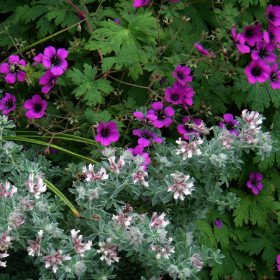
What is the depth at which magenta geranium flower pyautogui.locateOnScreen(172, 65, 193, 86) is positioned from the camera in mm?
2197

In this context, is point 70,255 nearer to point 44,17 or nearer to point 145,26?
point 145,26

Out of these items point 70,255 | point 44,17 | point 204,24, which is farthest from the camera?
point 204,24

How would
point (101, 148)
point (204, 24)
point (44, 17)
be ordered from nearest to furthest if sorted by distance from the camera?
1. point (101, 148)
2. point (44, 17)
3. point (204, 24)

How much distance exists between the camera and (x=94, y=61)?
7.98 ft

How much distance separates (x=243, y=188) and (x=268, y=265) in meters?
0.39

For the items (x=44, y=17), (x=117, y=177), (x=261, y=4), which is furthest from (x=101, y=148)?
(x=261, y=4)

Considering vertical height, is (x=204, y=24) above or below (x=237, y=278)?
above

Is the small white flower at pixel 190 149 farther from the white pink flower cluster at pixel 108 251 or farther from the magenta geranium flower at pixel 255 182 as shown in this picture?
the magenta geranium flower at pixel 255 182

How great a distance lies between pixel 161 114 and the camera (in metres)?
2.20

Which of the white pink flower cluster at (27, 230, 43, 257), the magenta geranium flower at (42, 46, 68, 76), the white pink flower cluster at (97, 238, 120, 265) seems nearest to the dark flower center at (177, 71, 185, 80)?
the magenta geranium flower at (42, 46, 68, 76)

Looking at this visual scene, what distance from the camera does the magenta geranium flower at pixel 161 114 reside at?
2.13 metres

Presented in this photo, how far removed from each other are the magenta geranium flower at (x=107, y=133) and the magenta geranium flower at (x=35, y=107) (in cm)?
26

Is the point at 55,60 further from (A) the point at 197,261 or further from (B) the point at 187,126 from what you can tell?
(A) the point at 197,261

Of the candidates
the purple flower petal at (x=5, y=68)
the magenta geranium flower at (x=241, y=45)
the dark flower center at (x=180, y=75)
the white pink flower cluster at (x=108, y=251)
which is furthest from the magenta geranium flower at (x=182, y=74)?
the white pink flower cluster at (x=108, y=251)
